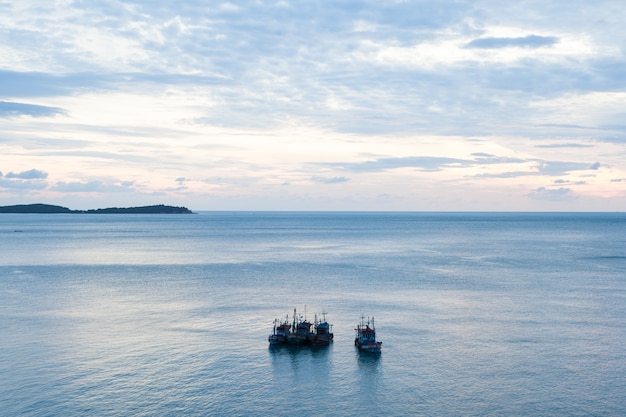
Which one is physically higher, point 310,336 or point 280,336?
point 280,336

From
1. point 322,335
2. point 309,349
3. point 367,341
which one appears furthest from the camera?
point 322,335

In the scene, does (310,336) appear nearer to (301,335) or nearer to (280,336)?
(301,335)

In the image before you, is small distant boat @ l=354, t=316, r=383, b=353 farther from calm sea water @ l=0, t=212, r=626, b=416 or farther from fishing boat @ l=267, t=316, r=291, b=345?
fishing boat @ l=267, t=316, r=291, b=345

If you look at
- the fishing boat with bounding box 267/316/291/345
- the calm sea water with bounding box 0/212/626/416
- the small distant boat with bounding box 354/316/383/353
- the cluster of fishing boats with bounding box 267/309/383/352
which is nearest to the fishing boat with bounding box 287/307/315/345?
the cluster of fishing boats with bounding box 267/309/383/352

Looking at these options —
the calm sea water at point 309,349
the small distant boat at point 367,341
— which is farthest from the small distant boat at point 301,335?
the small distant boat at point 367,341

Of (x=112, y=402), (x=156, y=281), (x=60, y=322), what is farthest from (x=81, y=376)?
(x=156, y=281)

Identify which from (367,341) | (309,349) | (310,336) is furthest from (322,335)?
(367,341)

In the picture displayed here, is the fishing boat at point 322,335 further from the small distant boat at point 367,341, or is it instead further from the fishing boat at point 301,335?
the small distant boat at point 367,341

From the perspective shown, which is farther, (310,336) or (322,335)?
(310,336)

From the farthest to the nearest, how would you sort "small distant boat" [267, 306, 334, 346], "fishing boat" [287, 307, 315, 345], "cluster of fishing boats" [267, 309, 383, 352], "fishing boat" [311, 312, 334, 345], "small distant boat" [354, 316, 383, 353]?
"fishing boat" [287, 307, 315, 345] < "fishing boat" [311, 312, 334, 345] < "small distant boat" [267, 306, 334, 346] < "cluster of fishing boats" [267, 309, 383, 352] < "small distant boat" [354, 316, 383, 353]

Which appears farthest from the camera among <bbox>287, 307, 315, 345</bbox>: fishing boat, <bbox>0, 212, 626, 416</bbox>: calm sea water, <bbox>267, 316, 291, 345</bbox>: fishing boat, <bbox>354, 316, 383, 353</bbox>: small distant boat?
<bbox>287, 307, 315, 345</bbox>: fishing boat

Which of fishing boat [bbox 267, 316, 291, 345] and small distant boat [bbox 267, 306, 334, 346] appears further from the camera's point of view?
small distant boat [bbox 267, 306, 334, 346]

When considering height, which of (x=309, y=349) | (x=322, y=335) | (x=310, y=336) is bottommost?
(x=309, y=349)
